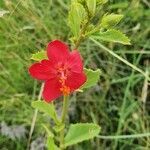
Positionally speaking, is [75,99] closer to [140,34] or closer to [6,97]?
Answer: [6,97]

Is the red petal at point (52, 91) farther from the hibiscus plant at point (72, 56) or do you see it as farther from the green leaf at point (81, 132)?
the green leaf at point (81, 132)

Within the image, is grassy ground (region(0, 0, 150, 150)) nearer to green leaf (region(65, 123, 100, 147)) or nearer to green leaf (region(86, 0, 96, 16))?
green leaf (region(65, 123, 100, 147))

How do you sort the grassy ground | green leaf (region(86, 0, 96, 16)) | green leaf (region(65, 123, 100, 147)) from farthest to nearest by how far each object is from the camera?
the grassy ground < green leaf (region(65, 123, 100, 147)) < green leaf (region(86, 0, 96, 16))

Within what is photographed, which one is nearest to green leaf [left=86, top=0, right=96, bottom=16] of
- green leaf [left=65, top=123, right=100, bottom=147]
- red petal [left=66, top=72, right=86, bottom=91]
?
red petal [left=66, top=72, right=86, bottom=91]

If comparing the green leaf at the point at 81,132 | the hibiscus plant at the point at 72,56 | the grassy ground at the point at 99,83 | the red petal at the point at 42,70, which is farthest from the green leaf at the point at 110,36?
the grassy ground at the point at 99,83

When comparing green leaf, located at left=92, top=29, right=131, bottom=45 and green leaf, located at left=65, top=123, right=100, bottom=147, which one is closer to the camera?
green leaf, located at left=92, top=29, right=131, bottom=45

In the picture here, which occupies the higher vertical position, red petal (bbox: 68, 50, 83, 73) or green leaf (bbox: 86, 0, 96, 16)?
green leaf (bbox: 86, 0, 96, 16)
